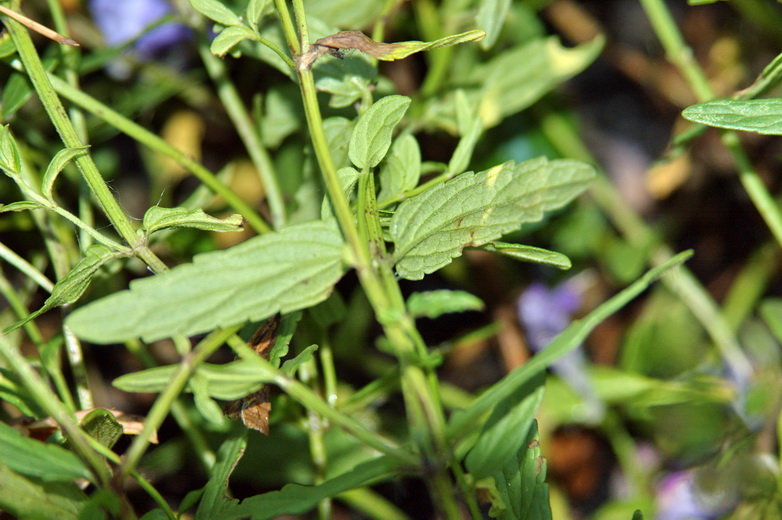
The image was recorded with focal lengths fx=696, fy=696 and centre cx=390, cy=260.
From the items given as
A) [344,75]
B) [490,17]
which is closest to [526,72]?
[490,17]

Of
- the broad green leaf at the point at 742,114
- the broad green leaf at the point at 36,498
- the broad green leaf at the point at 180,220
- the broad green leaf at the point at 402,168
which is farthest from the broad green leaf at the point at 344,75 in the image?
the broad green leaf at the point at 36,498

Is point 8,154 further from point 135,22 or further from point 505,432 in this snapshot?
point 135,22

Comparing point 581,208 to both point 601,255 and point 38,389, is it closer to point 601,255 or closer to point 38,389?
point 601,255

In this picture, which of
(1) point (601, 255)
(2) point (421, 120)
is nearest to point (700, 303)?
(1) point (601, 255)

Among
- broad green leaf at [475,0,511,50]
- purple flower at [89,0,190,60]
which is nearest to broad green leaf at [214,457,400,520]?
broad green leaf at [475,0,511,50]

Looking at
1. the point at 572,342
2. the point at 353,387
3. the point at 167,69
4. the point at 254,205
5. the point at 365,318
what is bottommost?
the point at 353,387

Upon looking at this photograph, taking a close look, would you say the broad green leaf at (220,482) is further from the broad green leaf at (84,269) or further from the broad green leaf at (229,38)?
the broad green leaf at (229,38)

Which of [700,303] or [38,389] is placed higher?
[38,389]
